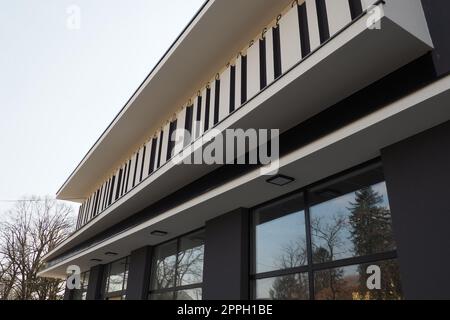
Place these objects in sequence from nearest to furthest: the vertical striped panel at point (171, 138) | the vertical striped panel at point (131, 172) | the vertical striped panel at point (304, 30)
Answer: the vertical striped panel at point (304, 30), the vertical striped panel at point (171, 138), the vertical striped panel at point (131, 172)

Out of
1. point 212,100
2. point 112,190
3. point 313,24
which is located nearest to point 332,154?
point 313,24

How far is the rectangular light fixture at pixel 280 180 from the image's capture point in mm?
4770

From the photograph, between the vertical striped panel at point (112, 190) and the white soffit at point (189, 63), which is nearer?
the white soffit at point (189, 63)

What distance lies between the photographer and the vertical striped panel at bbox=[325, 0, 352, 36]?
12.7ft

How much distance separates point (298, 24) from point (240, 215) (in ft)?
9.56

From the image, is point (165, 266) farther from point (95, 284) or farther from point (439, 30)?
point (439, 30)

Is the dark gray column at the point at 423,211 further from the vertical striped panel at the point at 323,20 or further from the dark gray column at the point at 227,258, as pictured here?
the dark gray column at the point at 227,258

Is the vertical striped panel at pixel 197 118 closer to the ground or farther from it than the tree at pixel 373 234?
farther from it

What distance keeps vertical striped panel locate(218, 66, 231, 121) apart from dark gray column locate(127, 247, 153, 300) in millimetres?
4403

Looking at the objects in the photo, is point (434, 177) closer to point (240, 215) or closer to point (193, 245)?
point (240, 215)

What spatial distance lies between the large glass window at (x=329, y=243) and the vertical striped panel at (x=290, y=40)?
1.55m

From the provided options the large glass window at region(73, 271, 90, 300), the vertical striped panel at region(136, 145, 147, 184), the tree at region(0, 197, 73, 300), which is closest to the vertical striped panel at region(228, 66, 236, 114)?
the vertical striped panel at region(136, 145, 147, 184)

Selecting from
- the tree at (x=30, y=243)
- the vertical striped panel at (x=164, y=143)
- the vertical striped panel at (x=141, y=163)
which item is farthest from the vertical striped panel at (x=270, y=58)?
the tree at (x=30, y=243)

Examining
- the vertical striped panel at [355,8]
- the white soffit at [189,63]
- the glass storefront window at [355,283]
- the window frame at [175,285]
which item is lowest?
the glass storefront window at [355,283]
